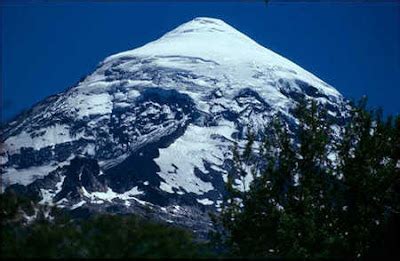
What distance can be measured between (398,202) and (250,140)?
25.2 feet

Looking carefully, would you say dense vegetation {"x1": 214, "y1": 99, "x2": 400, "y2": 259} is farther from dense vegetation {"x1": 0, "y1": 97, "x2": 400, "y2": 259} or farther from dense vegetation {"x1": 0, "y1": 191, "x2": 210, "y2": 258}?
dense vegetation {"x1": 0, "y1": 191, "x2": 210, "y2": 258}

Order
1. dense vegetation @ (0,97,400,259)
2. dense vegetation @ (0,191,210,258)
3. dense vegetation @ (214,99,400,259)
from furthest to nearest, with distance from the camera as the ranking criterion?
dense vegetation @ (214,99,400,259) → dense vegetation @ (0,97,400,259) → dense vegetation @ (0,191,210,258)

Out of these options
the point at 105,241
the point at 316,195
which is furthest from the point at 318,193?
the point at 105,241

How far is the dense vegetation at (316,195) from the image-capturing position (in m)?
27.7

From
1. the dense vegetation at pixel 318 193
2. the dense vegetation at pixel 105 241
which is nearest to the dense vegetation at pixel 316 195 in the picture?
the dense vegetation at pixel 318 193

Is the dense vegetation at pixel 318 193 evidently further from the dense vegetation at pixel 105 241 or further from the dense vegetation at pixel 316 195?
the dense vegetation at pixel 105 241

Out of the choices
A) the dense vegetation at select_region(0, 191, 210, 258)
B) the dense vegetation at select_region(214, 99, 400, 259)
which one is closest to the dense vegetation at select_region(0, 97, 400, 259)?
the dense vegetation at select_region(214, 99, 400, 259)

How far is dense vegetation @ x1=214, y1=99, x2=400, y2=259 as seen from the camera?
90.8ft

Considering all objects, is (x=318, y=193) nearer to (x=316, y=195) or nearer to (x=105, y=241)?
(x=316, y=195)

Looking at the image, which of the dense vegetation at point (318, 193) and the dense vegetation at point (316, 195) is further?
the dense vegetation at point (316, 195)

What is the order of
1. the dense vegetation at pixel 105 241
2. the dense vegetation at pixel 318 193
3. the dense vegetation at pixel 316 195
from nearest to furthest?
the dense vegetation at pixel 105 241 → the dense vegetation at pixel 318 193 → the dense vegetation at pixel 316 195

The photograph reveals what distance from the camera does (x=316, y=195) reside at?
2898cm

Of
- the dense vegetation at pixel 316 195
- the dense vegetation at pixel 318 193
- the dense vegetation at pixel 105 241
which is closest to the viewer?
the dense vegetation at pixel 105 241

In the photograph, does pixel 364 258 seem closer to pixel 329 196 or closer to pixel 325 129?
pixel 329 196
